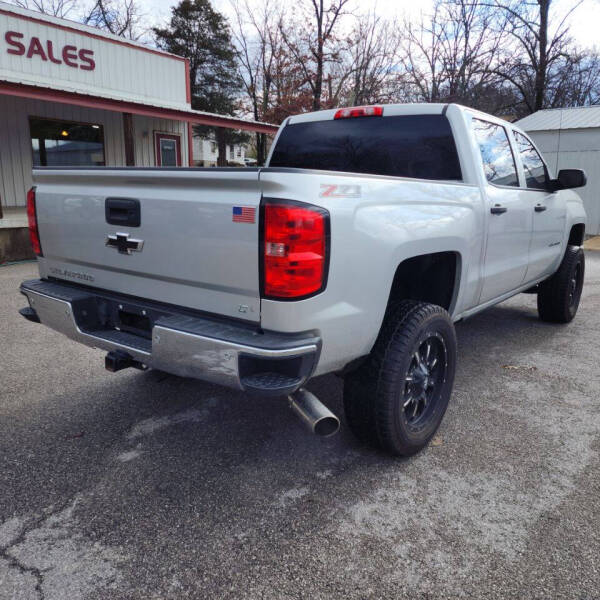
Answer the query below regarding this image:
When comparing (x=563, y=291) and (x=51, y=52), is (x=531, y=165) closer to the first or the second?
(x=563, y=291)

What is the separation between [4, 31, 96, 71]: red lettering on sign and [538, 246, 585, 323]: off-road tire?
41.8ft

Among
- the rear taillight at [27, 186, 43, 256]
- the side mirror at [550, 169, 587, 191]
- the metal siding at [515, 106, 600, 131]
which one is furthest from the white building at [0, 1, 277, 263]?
the side mirror at [550, 169, 587, 191]

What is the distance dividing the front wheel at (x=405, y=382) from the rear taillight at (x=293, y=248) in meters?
0.71

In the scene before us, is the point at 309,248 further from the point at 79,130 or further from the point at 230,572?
the point at 79,130

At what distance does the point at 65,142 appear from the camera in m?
14.3

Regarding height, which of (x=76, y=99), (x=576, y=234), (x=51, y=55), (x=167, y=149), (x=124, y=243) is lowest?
(x=576, y=234)

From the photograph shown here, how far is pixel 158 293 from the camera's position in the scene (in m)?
2.59

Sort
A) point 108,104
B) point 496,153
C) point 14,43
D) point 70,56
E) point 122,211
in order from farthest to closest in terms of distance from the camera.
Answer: point 70,56 → point 14,43 → point 108,104 → point 496,153 → point 122,211

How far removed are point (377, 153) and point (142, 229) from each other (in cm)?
189


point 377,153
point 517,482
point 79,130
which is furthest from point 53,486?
A: point 79,130

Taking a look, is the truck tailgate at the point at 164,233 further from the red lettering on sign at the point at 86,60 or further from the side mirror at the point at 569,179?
the red lettering on sign at the point at 86,60

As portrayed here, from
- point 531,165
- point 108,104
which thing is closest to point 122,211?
point 531,165

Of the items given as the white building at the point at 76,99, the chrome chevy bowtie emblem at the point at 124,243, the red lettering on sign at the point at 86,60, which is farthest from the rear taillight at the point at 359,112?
the red lettering on sign at the point at 86,60

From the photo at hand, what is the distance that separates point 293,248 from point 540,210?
124 inches
